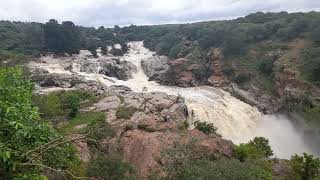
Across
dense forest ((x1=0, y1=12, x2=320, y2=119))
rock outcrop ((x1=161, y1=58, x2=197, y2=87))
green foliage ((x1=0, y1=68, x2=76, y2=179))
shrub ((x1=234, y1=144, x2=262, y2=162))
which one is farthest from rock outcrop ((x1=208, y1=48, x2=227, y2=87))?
green foliage ((x1=0, y1=68, x2=76, y2=179))

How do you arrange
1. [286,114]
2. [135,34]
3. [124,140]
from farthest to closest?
[135,34] < [286,114] < [124,140]

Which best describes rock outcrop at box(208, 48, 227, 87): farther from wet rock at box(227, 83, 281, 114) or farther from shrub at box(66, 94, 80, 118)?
shrub at box(66, 94, 80, 118)

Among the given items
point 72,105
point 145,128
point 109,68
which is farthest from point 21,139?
point 109,68

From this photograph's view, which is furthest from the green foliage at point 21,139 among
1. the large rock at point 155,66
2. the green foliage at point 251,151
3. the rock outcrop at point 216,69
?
the large rock at point 155,66

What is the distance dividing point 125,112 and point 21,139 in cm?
3376

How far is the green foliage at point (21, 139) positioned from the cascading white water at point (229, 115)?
40.1 m

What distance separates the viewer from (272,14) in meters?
106

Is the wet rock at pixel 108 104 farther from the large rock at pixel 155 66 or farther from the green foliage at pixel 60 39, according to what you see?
the green foliage at pixel 60 39

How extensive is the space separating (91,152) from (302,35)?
183ft

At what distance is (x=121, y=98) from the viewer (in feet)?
165

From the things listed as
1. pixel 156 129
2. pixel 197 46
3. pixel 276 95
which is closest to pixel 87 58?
pixel 197 46

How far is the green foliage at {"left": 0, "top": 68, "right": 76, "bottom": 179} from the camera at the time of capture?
28.2 ft

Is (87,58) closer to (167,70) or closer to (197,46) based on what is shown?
(167,70)

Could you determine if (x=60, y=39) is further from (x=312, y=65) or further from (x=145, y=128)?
(x=145, y=128)
